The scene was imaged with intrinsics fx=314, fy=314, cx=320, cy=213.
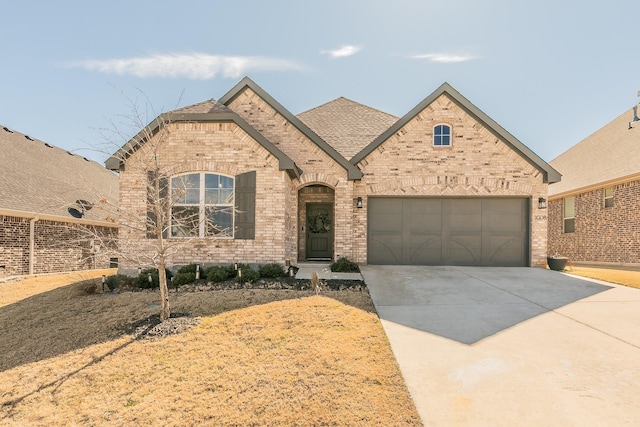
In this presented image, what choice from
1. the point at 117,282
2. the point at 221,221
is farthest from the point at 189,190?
the point at 117,282

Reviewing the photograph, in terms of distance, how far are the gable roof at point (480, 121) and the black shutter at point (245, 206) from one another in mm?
4105

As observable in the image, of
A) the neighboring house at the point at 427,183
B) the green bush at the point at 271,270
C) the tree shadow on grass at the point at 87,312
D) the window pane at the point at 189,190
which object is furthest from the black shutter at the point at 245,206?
the tree shadow on grass at the point at 87,312

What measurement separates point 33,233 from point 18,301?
6.97 m

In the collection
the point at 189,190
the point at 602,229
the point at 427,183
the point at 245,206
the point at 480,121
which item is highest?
the point at 480,121

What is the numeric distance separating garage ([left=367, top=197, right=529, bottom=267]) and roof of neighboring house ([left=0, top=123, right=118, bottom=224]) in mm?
11184

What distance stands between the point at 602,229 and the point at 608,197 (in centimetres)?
150

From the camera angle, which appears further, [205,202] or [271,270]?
→ [205,202]

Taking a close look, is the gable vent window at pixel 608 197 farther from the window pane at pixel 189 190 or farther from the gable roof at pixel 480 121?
the window pane at pixel 189 190

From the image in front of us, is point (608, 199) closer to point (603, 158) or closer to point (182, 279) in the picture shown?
point (603, 158)

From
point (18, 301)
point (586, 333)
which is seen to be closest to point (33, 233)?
point (18, 301)

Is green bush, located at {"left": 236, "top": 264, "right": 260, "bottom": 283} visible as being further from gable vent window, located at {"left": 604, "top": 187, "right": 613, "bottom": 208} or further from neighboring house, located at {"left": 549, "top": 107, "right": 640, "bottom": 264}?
gable vent window, located at {"left": 604, "top": 187, "right": 613, "bottom": 208}

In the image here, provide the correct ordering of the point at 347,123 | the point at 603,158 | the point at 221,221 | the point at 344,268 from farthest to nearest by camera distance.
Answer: the point at 603,158
the point at 347,123
the point at 344,268
the point at 221,221

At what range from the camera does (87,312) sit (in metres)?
6.29

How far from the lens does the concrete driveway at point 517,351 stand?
299cm
